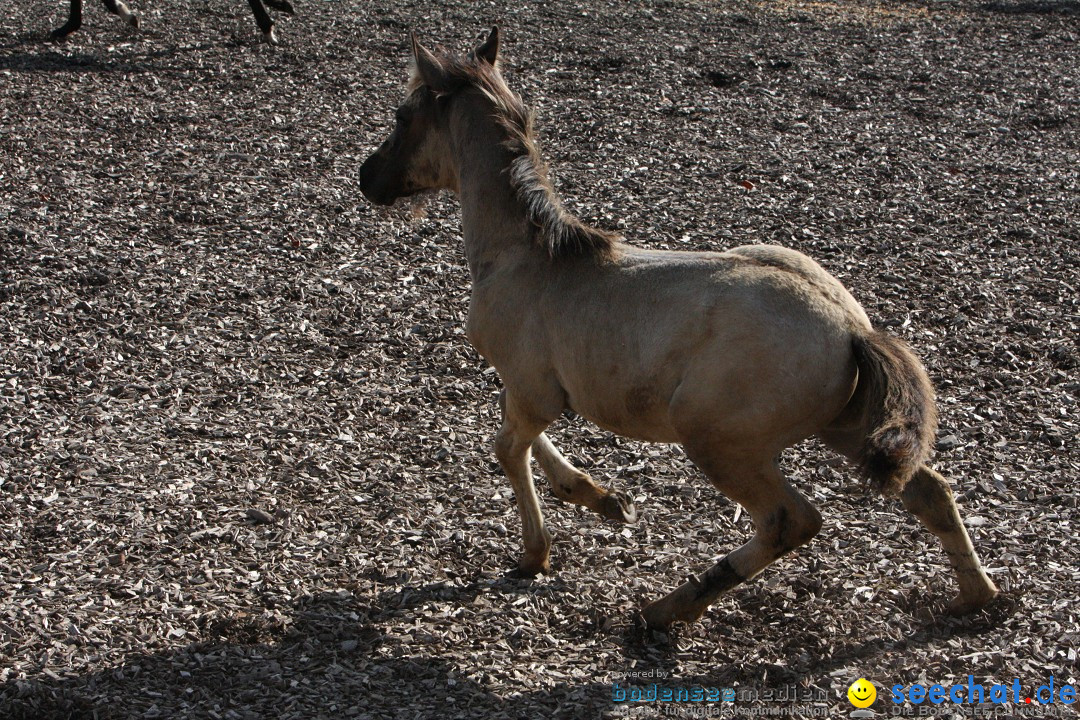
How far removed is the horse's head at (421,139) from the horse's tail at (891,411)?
2279 mm

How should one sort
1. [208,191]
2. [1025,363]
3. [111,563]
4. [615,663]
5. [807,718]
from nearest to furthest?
[807,718] → [615,663] → [111,563] → [1025,363] → [208,191]

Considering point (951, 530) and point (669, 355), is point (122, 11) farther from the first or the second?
point (951, 530)

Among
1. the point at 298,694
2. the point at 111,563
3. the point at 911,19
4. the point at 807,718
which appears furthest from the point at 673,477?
the point at 911,19

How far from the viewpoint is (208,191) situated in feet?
29.7

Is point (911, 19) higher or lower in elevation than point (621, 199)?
higher

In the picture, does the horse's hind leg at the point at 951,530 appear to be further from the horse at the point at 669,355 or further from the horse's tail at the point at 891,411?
the horse's tail at the point at 891,411

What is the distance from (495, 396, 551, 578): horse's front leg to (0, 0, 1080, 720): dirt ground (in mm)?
140

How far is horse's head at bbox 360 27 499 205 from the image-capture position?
5.00 metres

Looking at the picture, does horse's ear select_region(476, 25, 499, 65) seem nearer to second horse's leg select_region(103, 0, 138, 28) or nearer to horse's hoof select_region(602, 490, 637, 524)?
horse's hoof select_region(602, 490, 637, 524)

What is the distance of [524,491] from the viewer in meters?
4.68

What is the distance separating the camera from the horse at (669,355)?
148 inches

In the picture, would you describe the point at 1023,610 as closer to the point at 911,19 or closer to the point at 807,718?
the point at 807,718

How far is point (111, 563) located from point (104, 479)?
753 millimetres

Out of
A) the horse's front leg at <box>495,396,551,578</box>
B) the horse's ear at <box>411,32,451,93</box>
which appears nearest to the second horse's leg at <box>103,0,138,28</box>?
the horse's ear at <box>411,32,451,93</box>
